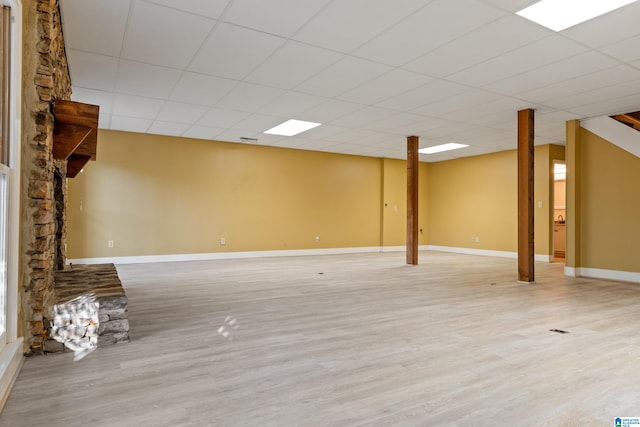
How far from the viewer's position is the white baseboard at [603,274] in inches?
239

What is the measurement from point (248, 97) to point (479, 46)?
119 inches

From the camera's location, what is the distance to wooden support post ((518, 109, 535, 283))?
5848mm

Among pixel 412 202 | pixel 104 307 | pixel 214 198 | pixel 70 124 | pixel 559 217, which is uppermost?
pixel 70 124

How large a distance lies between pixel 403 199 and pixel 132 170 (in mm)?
7012

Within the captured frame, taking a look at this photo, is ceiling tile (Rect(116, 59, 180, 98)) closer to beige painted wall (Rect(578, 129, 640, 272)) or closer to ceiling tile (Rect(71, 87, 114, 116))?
ceiling tile (Rect(71, 87, 114, 116))

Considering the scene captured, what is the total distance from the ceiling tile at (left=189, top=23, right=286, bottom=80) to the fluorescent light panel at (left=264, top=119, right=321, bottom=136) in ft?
7.85

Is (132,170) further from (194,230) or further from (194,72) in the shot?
(194,72)

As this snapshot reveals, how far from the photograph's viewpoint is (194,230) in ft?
27.9

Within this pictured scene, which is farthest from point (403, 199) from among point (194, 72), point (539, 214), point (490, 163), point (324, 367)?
point (324, 367)

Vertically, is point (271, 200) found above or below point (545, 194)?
below

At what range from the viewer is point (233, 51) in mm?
3934

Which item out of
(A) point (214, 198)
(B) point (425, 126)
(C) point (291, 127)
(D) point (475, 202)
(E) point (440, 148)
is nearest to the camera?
(B) point (425, 126)

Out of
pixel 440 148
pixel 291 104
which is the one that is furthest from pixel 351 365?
pixel 440 148

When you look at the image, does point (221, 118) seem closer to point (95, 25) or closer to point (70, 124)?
point (95, 25)
